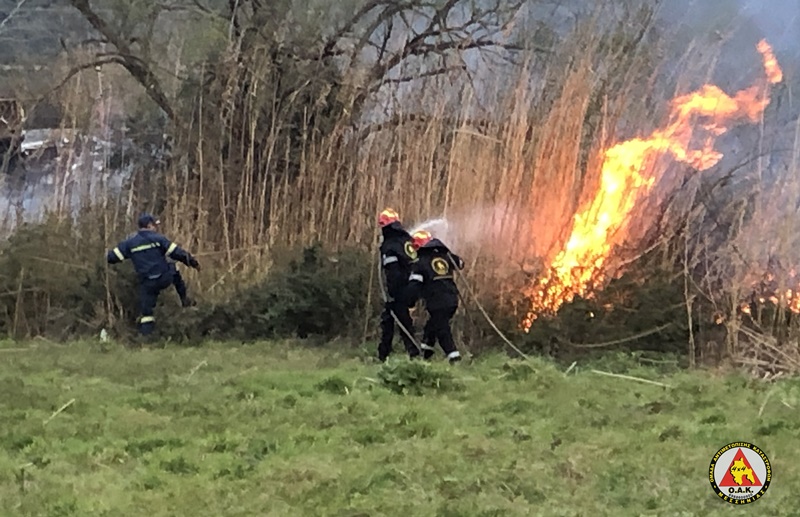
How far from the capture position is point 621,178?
9445 mm

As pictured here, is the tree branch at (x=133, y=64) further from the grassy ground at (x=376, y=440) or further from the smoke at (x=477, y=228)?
the grassy ground at (x=376, y=440)

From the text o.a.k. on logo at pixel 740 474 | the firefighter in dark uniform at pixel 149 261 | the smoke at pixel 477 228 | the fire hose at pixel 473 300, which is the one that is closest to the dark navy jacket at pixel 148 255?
the firefighter in dark uniform at pixel 149 261

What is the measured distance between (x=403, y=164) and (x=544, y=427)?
5179 mm

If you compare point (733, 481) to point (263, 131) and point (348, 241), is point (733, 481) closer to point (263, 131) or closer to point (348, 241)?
point (348, 241)

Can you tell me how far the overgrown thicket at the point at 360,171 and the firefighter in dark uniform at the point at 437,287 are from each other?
2.62 ft

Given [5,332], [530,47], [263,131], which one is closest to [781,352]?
[530,47]

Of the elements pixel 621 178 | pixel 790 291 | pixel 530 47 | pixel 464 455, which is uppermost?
pixel 530 47

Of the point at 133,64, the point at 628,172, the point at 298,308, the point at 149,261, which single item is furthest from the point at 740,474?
the point at 133,64

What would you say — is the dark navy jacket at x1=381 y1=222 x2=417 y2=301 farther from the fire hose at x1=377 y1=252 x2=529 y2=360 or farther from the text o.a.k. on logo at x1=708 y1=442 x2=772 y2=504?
the text o.a.k. on logo at x1=708 y1=442 x2=772 y2=504

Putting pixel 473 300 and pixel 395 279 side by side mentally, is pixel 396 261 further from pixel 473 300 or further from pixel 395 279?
pixel 473 300

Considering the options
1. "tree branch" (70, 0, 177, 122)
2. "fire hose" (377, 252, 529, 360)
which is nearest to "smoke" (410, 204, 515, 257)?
"fire hose" (377, 252, 529, 360)

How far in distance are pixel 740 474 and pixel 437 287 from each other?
13.4 ft

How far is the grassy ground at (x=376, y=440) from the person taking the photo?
4457mm

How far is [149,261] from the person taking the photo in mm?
9875
